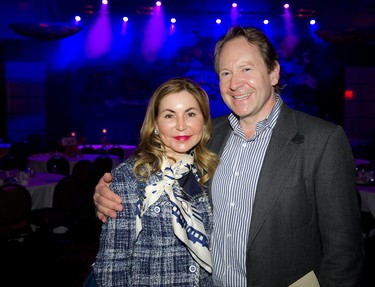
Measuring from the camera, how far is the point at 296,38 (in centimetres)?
1423

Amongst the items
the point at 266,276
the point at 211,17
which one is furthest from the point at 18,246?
the point at 211,17

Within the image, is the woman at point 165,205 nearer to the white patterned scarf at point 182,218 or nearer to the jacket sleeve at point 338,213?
the white patterned scarf at point 182,218

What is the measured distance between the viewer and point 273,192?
175 centimetres

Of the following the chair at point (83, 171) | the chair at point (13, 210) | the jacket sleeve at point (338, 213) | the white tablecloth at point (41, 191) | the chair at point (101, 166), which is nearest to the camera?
the jacket sleeve at point (338, 213)

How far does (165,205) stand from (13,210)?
347cm

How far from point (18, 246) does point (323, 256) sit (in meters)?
5.08

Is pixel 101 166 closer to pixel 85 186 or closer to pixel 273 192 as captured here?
pixel 85 186

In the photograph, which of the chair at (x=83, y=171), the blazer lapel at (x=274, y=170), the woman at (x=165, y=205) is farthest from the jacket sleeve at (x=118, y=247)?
the chair at (x=83, y=171)

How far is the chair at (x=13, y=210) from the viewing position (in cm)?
470

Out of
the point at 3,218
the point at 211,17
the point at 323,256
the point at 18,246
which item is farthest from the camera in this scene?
the point at 211,17

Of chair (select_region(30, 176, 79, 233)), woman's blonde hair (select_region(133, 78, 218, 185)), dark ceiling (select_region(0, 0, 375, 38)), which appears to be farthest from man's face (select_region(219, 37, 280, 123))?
dark ceiling (select_region(0, 0, 375, 38))

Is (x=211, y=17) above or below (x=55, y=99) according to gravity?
above

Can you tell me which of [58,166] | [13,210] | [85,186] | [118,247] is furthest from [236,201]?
[58,166]

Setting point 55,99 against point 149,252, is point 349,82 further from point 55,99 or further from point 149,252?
point 149,252
